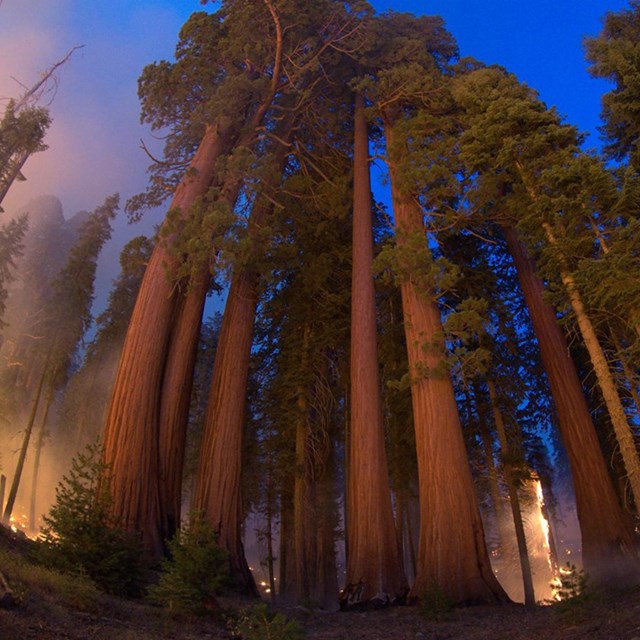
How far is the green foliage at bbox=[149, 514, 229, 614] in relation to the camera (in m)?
6.13

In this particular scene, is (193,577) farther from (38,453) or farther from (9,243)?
(9,243)

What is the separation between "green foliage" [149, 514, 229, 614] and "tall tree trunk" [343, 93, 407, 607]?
4.93 metres

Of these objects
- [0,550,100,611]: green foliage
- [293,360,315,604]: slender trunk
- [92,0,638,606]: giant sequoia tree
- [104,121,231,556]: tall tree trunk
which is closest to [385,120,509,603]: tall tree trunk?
Result: [92,0,638,606]: giant sequoia tree

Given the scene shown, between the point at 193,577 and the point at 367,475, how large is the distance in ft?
19.6

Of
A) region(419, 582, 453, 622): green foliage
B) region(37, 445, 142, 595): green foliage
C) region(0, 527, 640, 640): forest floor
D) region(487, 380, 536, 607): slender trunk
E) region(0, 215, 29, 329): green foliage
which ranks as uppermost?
region(0, 215, 29, 329): green foliage

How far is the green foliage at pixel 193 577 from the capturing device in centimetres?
613

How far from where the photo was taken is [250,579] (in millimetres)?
11633

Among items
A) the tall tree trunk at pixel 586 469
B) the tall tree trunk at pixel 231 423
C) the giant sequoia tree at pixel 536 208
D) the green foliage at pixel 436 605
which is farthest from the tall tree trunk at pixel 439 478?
the tall tree trunk at pixel 231 423

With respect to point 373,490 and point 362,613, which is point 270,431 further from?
point 362,613

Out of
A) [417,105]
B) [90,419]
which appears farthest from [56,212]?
[417,105]

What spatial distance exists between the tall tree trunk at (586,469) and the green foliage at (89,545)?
8.45 meters

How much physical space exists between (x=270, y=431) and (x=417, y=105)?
449 inches

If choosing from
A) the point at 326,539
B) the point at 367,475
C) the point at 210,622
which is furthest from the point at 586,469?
the point at 210,622

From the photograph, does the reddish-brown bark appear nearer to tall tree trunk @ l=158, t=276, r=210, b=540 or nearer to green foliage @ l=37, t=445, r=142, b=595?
tall tree trunk @ l=158, t=276, r=210, b=540
